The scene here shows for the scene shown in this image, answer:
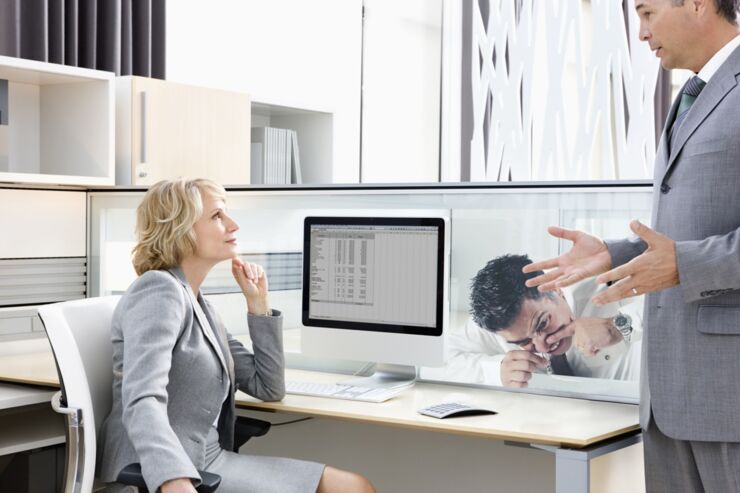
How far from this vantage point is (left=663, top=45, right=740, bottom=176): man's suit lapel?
5.90 ft

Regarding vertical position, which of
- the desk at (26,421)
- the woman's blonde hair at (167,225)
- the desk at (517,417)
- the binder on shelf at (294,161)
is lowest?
the desk at (26,421)

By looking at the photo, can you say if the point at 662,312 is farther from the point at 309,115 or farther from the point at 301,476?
the point at 309,115

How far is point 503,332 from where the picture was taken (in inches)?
99.6

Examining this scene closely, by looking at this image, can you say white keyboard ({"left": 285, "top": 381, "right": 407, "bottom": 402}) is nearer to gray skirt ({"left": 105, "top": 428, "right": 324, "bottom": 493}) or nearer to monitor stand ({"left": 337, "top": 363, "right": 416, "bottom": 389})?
monitor stand ({"left": 337, "top": 363, "right": 416, "bottom": 389})

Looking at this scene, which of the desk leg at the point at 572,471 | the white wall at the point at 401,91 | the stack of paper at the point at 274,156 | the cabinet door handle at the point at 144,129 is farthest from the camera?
the white wall at the point at 401,91

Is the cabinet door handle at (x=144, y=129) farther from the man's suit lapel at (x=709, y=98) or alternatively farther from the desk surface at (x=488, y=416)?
the man's suit lapel at (x=709, y=98)

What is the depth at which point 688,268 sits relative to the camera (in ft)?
5.57

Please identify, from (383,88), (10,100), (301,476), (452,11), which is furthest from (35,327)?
(452,11)

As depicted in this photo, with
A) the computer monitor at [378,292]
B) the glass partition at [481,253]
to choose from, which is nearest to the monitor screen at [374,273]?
the computer monitor at [378,292]

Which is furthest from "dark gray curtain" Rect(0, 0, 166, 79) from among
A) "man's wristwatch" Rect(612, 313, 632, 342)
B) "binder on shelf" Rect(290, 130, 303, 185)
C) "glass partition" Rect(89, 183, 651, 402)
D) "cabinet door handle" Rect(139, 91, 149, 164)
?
"man's wristwatch" Rect(612, 313, 632, 342)

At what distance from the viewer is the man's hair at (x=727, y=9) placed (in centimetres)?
182

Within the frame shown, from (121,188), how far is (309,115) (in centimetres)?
134

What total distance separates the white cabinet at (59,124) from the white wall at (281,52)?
1260 millimetres

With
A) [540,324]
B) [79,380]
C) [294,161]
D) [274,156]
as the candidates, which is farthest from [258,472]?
[294,161]
